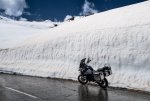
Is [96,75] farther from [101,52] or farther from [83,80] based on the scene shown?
[101,52]

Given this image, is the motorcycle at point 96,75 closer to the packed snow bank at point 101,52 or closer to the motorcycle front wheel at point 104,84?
the motorcycle front wheel at point 104,84

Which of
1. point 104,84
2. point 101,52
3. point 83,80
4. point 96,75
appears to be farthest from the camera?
point 101,52

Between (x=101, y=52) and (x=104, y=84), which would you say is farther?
(x=101, y=52)

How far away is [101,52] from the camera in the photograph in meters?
20.6

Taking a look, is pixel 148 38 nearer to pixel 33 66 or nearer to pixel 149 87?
pixel 149 87

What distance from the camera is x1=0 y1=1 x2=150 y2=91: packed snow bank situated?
17484 millimetres

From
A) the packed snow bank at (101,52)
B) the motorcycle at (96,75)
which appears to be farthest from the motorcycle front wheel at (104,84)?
the packed snow bank at (101,52)

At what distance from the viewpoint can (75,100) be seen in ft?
37.4

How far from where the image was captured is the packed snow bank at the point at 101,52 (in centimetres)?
1748

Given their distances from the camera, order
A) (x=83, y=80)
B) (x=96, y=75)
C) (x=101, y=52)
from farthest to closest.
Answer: (x=101, y=52) → (x=83, y=80) → (x=96, y=75)

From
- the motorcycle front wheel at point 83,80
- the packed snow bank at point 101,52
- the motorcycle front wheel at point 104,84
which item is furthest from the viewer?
the packed snow bank at point 101,52

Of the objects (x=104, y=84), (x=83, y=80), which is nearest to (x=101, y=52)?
(x=83, y=80)

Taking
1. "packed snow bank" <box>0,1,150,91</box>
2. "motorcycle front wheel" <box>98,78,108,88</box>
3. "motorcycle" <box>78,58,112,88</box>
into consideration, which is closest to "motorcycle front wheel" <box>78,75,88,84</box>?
"motorcycle" <box>78,58,112,88</box>

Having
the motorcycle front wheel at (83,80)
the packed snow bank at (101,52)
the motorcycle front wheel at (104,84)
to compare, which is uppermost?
the packed snow bank at (101,52)
